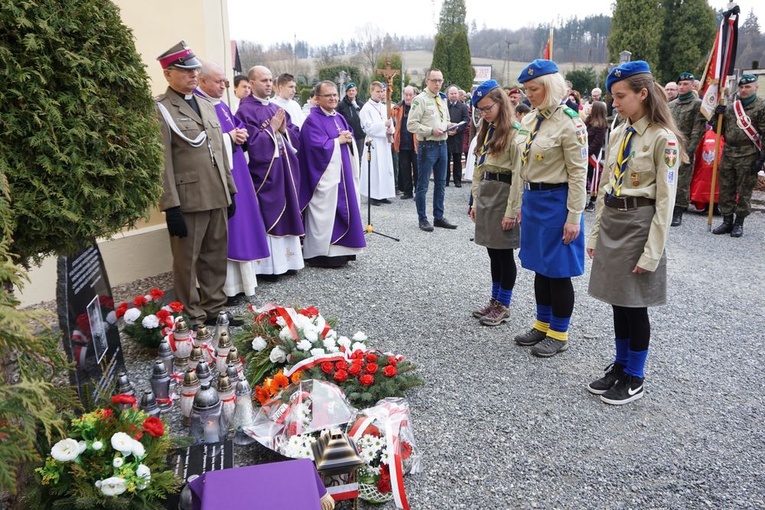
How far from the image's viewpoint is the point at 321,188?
6.25 meters

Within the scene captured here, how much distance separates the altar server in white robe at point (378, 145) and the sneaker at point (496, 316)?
5.79 meters

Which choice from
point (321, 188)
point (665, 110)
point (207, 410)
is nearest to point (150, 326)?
point (207, 410)

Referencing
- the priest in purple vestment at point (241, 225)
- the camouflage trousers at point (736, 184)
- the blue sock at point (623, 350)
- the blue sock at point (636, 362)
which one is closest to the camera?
the blue sock at point (636, 362)

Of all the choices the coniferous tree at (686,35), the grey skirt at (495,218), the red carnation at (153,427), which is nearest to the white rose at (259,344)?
the red carnation at (153,427)

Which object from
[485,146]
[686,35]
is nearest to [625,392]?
[485,146]

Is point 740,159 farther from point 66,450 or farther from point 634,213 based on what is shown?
point 66,450

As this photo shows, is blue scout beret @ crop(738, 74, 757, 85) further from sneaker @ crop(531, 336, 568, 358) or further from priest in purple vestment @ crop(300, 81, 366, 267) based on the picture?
sneaker @ crop(531, 336, 568, 358)

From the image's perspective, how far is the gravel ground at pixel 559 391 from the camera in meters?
2.75

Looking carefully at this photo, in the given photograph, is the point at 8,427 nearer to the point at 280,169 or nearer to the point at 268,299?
the point at 268,299

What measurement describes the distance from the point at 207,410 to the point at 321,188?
→ 372 cm

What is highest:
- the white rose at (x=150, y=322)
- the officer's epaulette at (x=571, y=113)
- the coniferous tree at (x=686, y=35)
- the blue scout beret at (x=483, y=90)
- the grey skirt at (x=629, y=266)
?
the coniferous tree at (x=686, y=35)

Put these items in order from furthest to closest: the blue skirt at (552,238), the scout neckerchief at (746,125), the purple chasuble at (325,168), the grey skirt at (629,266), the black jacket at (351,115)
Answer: the black jacket at (351,115) < the scout neckerchief at (746,125) < the purple chasuble at (325,168) < the blue skirt at (552,238) < the grey skirt at (629,266)

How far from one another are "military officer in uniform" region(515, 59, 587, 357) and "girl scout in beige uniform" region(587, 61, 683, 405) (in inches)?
11.2

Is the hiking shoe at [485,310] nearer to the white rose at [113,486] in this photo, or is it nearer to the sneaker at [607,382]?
the sneaker at [607,382]
